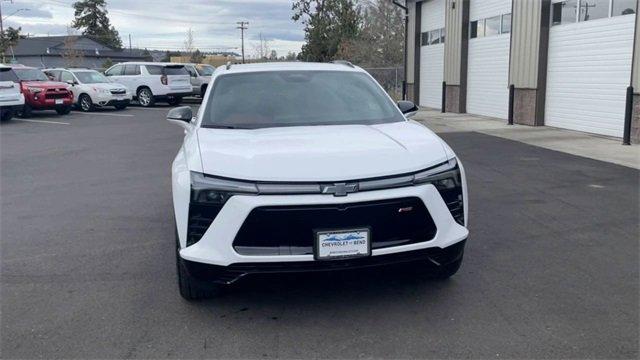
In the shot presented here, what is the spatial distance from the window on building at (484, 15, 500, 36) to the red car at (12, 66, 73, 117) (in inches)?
585

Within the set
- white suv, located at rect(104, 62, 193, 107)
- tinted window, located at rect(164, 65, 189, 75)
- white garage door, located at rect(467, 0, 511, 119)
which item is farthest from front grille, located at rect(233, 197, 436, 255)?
tinted window, located at rect(164, 65, 189, 75)

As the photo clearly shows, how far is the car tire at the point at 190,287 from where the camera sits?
4.08 m

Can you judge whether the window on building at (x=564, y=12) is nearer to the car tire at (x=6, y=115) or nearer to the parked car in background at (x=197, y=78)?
the parked car in background at (x=197, y=78)

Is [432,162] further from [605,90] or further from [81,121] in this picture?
[81,121]

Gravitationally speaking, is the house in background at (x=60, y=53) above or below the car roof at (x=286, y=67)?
above

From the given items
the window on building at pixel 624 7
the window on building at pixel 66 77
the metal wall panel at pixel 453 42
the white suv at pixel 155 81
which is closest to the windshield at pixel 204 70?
the white suv at pixel 155 81

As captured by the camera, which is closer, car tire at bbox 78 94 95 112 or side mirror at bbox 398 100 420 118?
side mirror at bbox 398 100 420 118

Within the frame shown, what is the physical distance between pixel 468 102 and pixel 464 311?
18.4 metres

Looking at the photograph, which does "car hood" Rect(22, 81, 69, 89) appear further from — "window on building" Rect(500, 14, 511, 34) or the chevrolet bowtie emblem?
the chevrolet bowtie emblem

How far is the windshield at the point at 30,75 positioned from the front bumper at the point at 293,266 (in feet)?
68.1

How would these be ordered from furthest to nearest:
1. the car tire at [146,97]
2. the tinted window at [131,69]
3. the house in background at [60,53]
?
the house in background at [60,53] < the tinted window at [131,69] < the car tire at [146,97]

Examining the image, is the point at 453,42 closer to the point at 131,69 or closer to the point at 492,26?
the point at 492,26

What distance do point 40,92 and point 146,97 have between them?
574 cm

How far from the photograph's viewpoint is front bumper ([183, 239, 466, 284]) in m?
3.73
